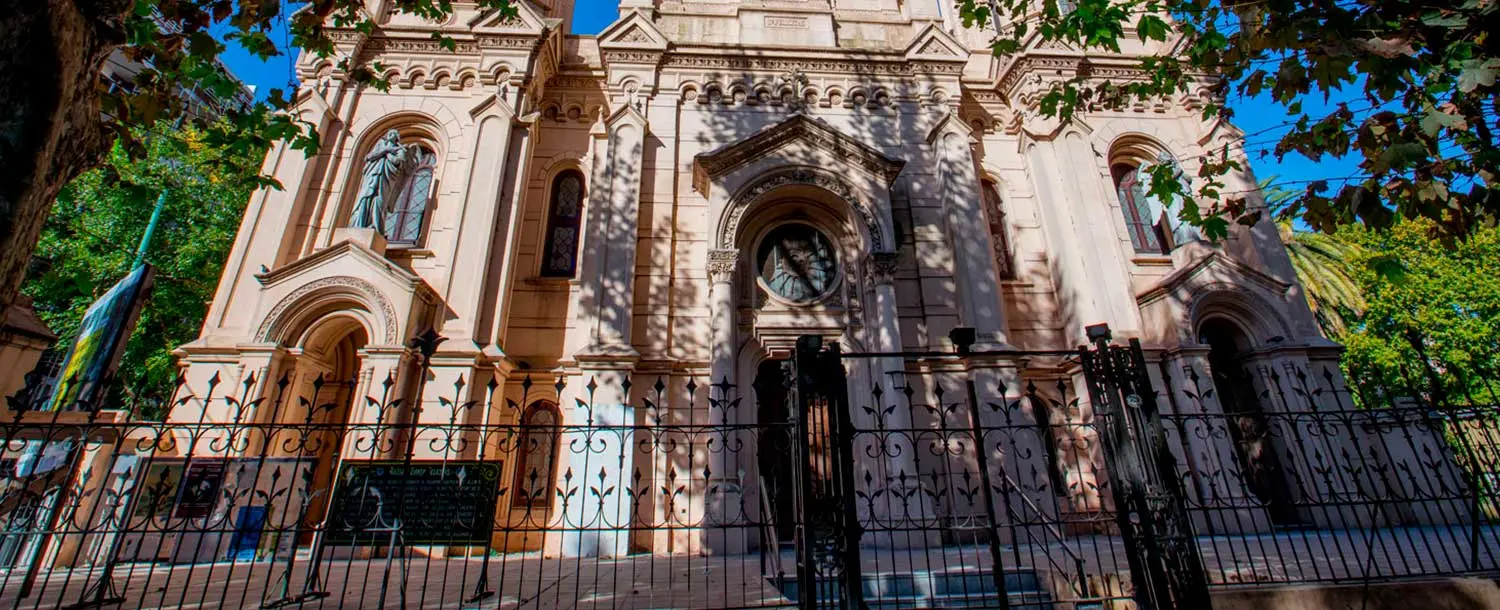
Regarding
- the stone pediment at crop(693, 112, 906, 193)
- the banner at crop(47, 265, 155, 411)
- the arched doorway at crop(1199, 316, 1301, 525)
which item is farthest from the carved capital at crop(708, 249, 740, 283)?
the arched doorway at crop(1199, 316, 1301, 525)

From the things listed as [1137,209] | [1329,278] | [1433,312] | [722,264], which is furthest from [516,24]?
[1433,312]

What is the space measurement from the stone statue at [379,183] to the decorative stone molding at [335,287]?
123cm

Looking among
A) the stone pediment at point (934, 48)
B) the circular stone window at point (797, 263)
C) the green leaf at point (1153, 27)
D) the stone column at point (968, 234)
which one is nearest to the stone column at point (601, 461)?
the circular stone window at point (797, 263)

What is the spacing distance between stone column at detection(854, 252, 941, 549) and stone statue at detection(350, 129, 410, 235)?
9.12m

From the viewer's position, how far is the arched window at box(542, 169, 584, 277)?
11.2 meters

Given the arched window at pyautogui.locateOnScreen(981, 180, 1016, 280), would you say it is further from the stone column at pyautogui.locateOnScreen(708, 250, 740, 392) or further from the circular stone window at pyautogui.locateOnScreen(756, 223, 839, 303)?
the stone column at pyautogui.locateOnScreen(708, 250, 740, 392)

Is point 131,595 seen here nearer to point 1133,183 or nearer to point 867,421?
point 867,421

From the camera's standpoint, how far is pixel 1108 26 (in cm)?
520

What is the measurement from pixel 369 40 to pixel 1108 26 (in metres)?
13.5

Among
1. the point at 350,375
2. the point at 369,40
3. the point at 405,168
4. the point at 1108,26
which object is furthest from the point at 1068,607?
the point at 369,40

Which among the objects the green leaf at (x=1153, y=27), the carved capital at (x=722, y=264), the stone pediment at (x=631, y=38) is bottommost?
the carved capital at (x=722, y=264)

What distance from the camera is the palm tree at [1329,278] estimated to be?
16.3 metres

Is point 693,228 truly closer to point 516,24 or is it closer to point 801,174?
point 801,174

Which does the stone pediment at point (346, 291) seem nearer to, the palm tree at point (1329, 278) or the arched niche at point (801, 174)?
the arched niche at point (801, 174)
